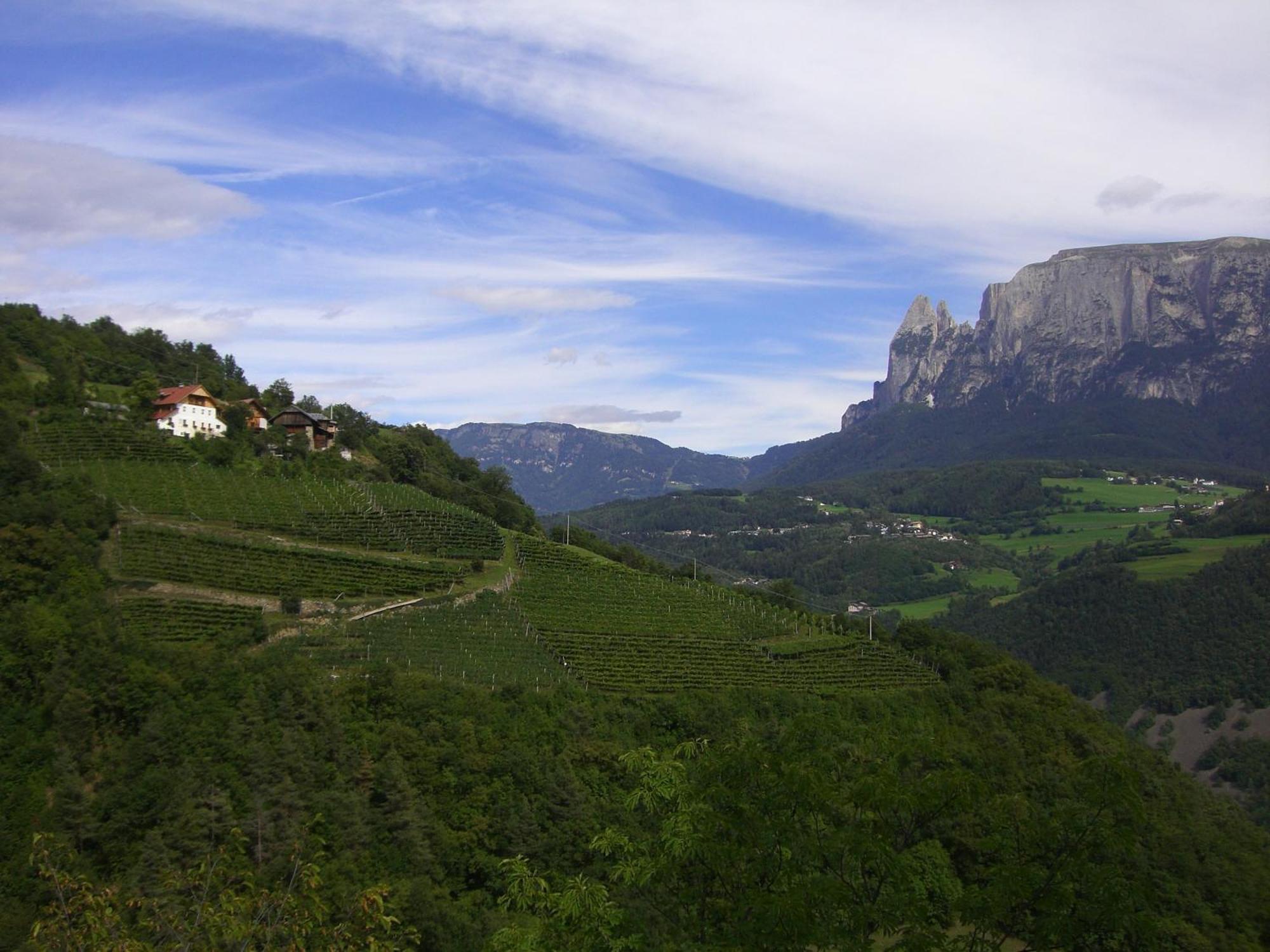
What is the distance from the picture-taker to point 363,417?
240 feet

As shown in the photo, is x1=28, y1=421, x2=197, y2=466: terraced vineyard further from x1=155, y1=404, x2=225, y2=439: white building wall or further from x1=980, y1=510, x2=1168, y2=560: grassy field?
x1=980, y1=510, x2=1168, y2=560: grassy field

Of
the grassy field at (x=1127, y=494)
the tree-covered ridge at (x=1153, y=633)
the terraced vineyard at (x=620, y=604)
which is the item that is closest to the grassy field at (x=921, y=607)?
the tree-covered ridge at (x=1153, y=633)

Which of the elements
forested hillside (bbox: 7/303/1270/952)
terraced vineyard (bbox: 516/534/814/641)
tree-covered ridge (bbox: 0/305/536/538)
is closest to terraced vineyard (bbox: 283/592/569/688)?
forested hillside (bbox: 7/303/1270/952)

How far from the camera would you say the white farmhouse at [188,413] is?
55.6 meters

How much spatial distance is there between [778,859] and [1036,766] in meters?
37.8

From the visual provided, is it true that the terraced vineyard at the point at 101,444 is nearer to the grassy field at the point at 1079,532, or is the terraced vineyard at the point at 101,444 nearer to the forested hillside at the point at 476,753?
the forested hillside at the point at 476,753

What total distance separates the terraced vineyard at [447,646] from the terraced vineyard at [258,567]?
7.02 ft

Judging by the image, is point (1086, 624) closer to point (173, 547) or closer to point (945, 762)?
point (173, 547)

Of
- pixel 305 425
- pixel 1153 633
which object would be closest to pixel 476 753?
pixel 305 425

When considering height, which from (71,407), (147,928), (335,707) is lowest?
(335,707)

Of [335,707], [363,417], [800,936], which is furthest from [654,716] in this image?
[363,417]

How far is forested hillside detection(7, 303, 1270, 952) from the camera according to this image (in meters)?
9.91

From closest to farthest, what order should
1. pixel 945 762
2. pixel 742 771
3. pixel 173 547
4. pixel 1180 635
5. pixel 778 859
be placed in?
pixel 778 859, pixel 742 771, pixel 945 762, pixel 173 547, pixel 1180 635

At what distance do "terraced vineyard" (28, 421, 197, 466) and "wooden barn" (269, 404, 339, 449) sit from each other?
992 cm
